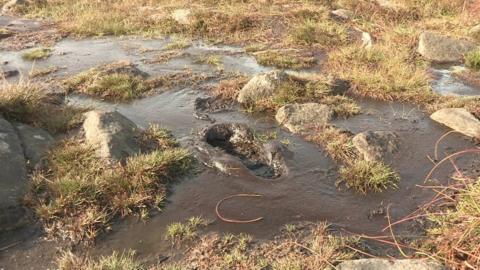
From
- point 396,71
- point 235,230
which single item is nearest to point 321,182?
point 235,230

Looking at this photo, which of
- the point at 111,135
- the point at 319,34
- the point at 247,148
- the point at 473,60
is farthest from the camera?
the point at 319,34

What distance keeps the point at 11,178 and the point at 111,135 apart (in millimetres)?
1628

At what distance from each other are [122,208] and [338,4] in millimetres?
Result: 14702

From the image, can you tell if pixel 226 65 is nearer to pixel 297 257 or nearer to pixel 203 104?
pixel 203 104

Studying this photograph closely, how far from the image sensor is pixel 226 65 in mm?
12812

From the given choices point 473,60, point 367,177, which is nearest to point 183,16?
point 473,60

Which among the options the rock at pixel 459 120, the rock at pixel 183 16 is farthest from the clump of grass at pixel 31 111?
the rock at pixel 183 16

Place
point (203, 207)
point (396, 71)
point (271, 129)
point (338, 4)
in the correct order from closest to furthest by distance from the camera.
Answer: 1. point (203, 207)
2. point (271, 129)
3. point (396, 71)
4. point (338, 4)

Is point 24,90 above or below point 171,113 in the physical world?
above

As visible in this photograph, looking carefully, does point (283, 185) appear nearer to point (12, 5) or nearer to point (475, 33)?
point (475, 33)

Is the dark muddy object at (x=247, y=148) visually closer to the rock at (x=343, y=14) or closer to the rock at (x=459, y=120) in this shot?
the rock at (x=459, y=120)

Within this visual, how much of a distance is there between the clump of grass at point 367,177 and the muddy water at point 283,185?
13cm

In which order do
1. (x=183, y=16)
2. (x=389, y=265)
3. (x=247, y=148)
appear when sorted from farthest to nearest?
1. (x=183, y=16)
2. (x=247, y=148)
3. (x=389, y=265)

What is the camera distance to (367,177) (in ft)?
22.6
